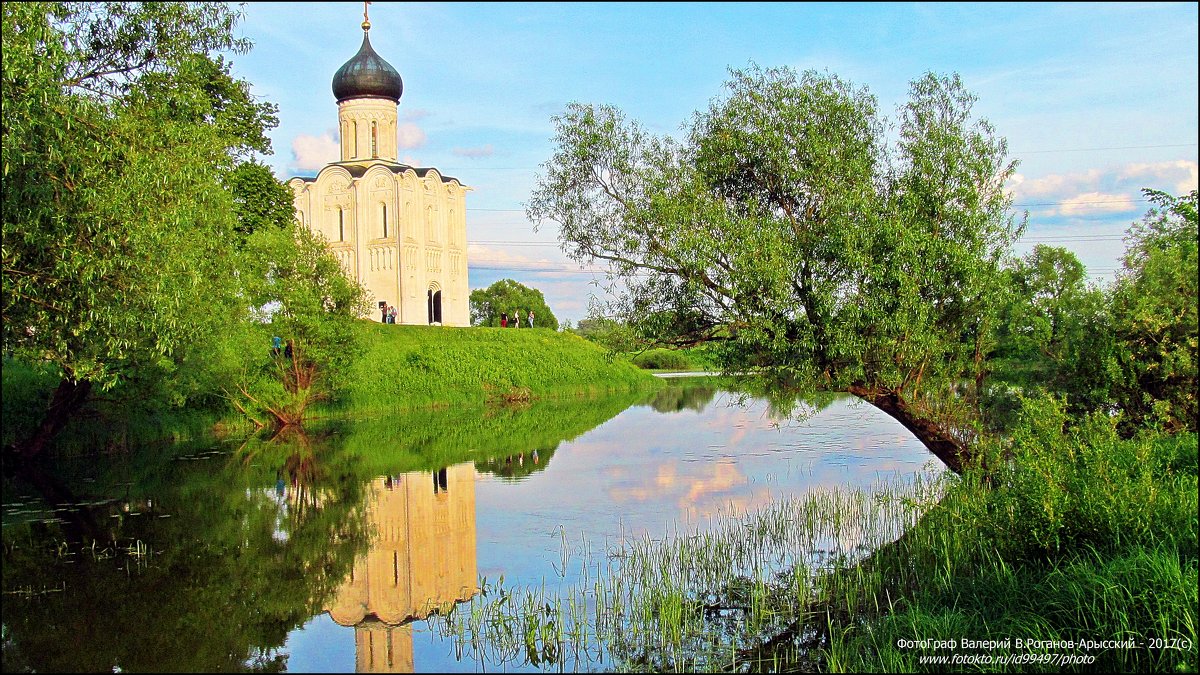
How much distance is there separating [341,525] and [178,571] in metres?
3.27

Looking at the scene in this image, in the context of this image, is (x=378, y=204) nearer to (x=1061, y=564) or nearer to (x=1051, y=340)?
(x=1051, y=340)

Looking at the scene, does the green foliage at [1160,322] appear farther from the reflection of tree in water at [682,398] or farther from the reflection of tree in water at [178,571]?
the reflection of tree in water at [682,398]

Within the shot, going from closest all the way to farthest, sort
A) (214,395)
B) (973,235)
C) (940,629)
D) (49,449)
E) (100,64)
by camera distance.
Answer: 1. (940,629)
2. (100,64)
3. (973,235)
4. (49,449)
5. (214,395)

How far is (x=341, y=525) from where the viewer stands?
561 inches

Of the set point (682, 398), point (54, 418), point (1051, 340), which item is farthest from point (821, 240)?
point (682, 398)

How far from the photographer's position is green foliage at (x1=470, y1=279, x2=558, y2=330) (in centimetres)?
8481

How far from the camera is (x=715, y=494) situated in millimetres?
16109

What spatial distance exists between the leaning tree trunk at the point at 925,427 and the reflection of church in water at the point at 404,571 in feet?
20.2

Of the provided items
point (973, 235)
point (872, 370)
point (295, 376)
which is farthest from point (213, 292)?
point (973, 235)

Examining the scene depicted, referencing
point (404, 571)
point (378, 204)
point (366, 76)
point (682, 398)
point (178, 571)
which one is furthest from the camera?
point (378, 204)

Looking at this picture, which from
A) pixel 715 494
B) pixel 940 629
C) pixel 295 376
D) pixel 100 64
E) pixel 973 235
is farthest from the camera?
pixel 295 376

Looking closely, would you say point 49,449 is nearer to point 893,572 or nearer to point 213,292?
point 213,292

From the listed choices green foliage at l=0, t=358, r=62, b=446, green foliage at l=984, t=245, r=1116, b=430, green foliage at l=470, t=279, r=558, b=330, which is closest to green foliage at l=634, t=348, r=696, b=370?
green foliage at l=470, t=279, r=558, b=330

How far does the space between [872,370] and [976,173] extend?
124 inches
